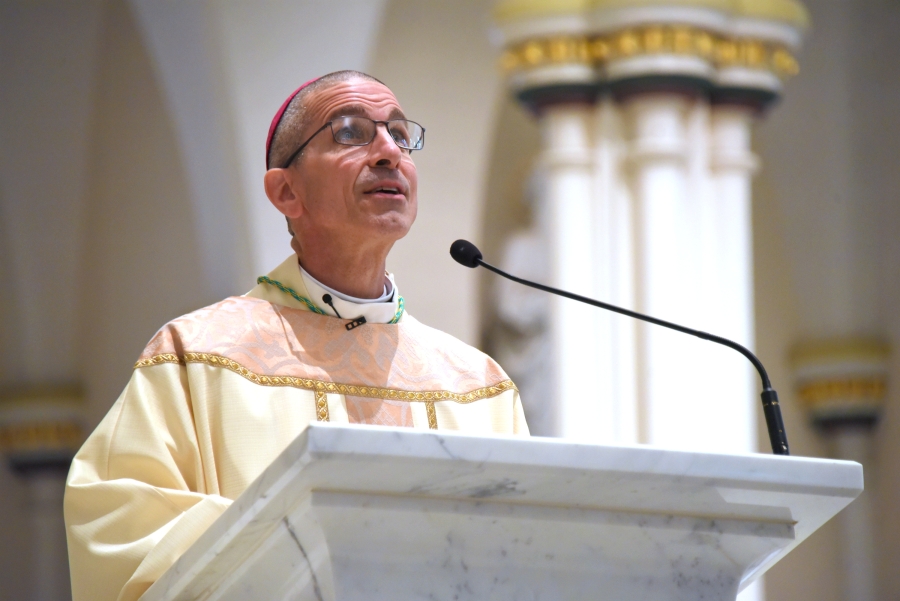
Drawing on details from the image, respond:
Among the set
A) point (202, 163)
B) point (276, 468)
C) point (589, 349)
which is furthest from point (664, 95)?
point (276, 468)

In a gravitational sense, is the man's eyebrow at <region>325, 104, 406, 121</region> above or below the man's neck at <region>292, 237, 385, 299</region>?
above

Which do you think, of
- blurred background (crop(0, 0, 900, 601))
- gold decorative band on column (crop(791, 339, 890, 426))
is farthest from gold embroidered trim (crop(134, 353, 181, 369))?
gold decorative band on column (crop(791, 339, 890, 426))

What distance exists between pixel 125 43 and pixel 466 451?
7.02 metres

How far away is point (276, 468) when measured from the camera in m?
1.68

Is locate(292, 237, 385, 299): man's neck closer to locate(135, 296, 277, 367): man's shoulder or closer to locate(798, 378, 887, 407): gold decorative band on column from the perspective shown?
locate(135, 296, 277, 367): man's shoulder

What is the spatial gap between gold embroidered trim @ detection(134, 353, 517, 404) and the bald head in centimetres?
52

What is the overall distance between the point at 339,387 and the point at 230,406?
10.0 inches

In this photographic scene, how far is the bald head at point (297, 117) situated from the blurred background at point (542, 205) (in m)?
1.68

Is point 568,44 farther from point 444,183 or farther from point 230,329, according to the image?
point 230,329

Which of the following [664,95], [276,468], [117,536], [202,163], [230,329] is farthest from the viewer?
[202,163]

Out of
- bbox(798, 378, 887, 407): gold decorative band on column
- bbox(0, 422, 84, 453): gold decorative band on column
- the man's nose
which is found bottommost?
bbox(0, 422, 84, 453): gold decorative band on column

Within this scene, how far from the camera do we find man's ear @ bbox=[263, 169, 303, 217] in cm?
291

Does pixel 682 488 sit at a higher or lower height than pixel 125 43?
lower

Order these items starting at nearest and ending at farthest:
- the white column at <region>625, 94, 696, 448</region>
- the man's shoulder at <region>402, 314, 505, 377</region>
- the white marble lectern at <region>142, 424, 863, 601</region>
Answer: the white marble lectern at <region>142, 424, 863, 601</region>
the man's shoulder at <region>402, 314, 505, 377</region>
the white column at <region>625, 94, 696, 448</region>
